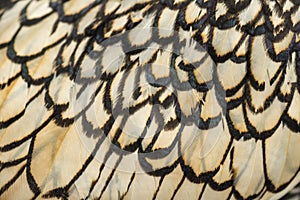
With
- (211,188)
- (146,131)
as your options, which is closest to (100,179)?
(146,131)

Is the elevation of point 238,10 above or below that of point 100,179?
above

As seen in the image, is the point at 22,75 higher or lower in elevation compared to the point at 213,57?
higher

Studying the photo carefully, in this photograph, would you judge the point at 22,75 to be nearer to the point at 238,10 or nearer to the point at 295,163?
the point at 238,10

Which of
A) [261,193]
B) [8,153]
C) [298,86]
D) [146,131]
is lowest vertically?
[261,193]

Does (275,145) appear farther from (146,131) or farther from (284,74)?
(146,131)

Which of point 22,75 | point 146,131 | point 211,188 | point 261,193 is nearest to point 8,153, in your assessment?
point 22,75

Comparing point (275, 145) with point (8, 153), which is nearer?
point (8, 153)
